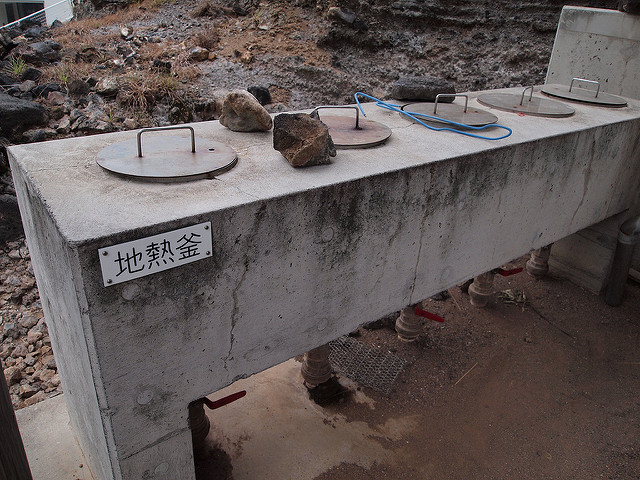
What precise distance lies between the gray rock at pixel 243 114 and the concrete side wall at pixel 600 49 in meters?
4.37

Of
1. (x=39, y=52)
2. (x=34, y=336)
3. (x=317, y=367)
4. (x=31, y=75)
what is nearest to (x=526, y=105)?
(x=317, y=367)

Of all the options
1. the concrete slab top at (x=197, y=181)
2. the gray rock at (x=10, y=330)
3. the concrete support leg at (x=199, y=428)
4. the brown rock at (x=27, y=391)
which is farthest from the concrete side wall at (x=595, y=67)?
the gray rock at (x=10, y=330)

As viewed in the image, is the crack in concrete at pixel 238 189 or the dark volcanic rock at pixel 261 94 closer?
the crack in concrete at pixel 238 189

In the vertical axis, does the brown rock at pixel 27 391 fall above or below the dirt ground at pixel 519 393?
below

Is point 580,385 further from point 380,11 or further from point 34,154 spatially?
point 380,11

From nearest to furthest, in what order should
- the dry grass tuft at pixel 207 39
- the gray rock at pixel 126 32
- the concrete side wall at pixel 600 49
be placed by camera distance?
the concrete side wall at pixel 600 49
the dry grass tuft at pixel 207 39
the gray rock at pixel 126 32

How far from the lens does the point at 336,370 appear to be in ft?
14.5

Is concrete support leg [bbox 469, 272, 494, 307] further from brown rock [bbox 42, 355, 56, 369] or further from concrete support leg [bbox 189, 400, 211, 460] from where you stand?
brown rock [bbox 42, 355, 56, 369]

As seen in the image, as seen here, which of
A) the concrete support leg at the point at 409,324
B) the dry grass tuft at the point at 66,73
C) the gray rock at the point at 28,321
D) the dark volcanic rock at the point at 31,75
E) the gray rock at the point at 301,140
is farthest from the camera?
the dark volcanic rock at the point at 31,75

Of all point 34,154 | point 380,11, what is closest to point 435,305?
point 34,154

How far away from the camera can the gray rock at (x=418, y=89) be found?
169 inches

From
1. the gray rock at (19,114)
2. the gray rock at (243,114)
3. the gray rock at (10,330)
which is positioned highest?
the gray rock at (243,114)

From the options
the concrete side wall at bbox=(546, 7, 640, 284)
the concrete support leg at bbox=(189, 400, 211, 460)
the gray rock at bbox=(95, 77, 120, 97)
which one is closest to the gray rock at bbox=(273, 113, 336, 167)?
the concrete support leg at bbox=(189, 400, 211, 460)

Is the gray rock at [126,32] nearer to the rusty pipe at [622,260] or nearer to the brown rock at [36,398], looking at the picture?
the brown rock at [36,398]
